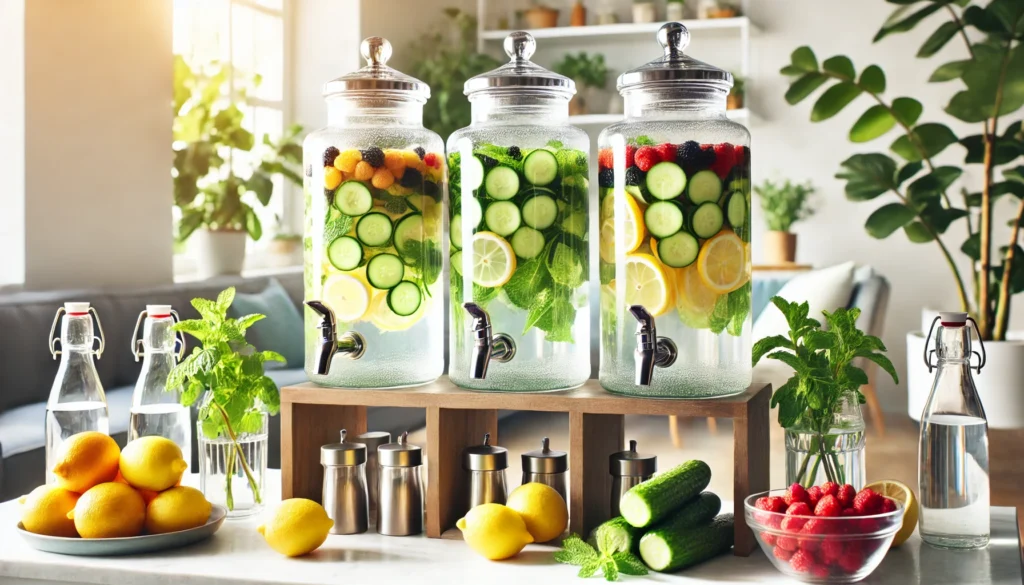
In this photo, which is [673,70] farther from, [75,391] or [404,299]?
[75,391]

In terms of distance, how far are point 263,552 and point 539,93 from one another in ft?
1.95

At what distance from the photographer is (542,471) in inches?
48.2

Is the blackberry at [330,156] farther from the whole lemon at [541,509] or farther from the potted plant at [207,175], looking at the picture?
the potted plant at [207,175]

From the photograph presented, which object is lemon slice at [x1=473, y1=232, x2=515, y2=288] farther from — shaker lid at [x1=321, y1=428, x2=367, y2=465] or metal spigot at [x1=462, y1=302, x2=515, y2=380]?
shaker lid at [x1=321, y1=428, x2=367, y2=465]

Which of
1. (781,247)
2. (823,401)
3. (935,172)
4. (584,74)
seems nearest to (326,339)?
(823,401)

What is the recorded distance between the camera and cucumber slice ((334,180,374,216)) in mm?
1186

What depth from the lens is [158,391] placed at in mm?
1373

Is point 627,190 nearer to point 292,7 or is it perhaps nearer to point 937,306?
point 292,7

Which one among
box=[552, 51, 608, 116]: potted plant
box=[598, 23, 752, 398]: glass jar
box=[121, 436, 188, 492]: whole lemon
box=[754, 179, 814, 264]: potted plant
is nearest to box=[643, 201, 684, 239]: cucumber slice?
box=[598, 23, 752, 398]: glass jar

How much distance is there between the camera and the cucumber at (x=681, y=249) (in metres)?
1.09

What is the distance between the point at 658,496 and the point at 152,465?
21.7 inches

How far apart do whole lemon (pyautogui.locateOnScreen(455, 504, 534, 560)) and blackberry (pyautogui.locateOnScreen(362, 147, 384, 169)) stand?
0.40 meters

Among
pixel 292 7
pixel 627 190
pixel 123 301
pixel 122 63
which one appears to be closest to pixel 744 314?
pixel 627 190

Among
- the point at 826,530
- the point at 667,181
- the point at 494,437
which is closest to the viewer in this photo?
the point at 826,530
